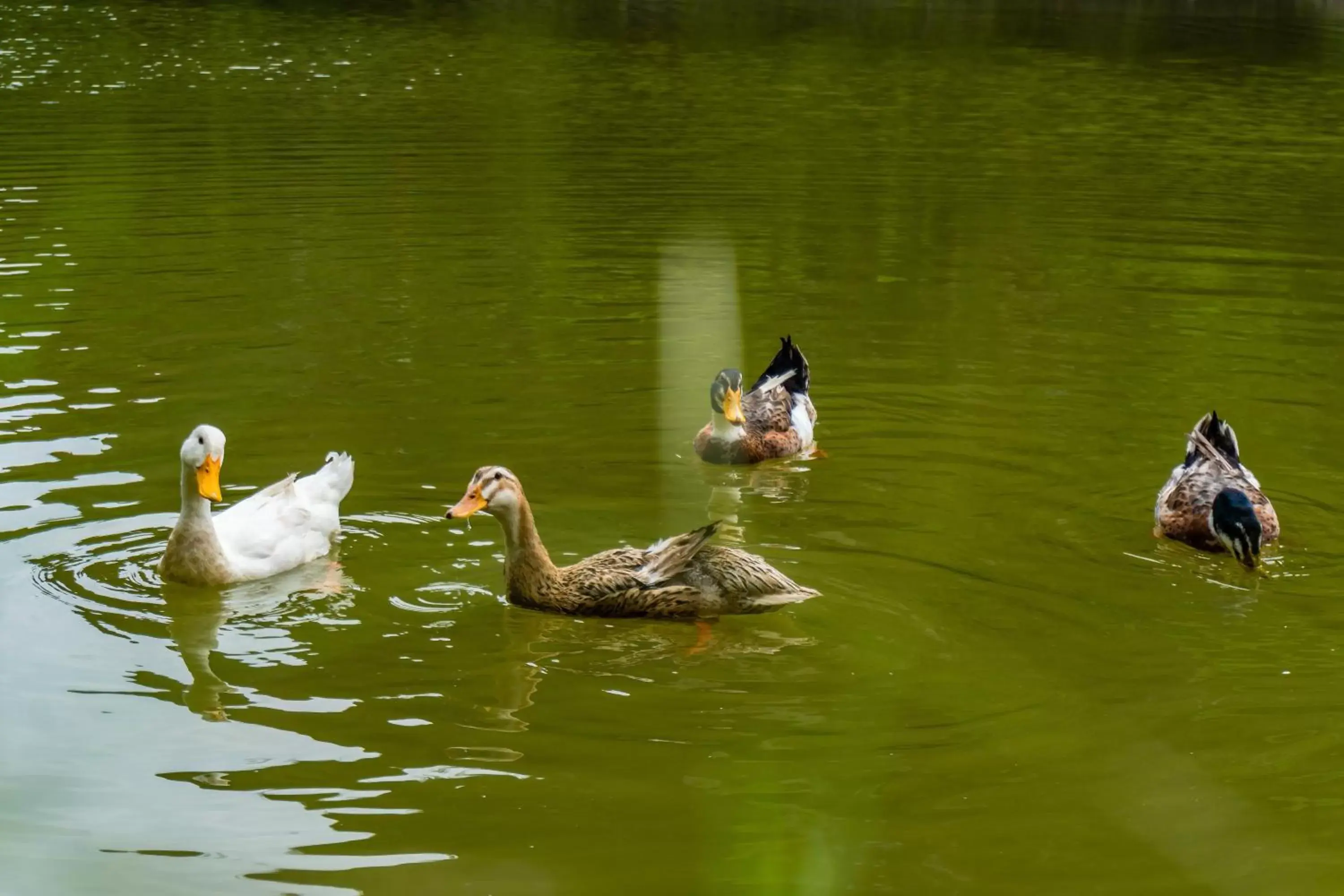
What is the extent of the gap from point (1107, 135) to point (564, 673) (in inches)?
804

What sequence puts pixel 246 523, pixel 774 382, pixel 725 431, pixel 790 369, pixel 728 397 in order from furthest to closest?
pixel 790 369
pixel 774 382
pixel 725 431
pixel 728 397
pixel 246 523

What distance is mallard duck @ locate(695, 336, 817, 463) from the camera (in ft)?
37.9

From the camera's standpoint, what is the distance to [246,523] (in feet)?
30.3

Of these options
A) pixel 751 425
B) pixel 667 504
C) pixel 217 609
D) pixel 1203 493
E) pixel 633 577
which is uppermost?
pixel 1203 493

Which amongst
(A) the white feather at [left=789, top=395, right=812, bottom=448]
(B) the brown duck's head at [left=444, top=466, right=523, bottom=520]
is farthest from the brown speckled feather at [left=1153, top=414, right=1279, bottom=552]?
(B) the brown duck's head at [left=444, top=466, right=523, bottom=520]

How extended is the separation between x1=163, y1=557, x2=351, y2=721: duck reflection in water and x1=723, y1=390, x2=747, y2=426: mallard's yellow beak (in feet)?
10.4

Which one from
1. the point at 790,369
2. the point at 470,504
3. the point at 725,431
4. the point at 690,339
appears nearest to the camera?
the point at 470,504

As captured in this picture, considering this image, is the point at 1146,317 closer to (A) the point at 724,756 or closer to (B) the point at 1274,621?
(B) the point at 1274,621

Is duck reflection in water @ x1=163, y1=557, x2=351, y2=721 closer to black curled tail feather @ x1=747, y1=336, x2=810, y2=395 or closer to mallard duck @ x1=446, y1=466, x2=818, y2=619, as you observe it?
mallard duck @ x1=446, y1=466, x2=818, y2=619

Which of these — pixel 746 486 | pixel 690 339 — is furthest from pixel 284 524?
pixel 690 339

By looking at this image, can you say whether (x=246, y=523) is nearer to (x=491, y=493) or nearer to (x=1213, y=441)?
(x=491, y=493)

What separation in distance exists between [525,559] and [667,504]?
6.86 ft

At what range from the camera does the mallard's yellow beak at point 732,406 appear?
1149 cm

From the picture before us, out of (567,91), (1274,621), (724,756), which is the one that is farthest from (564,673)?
(567,91)
